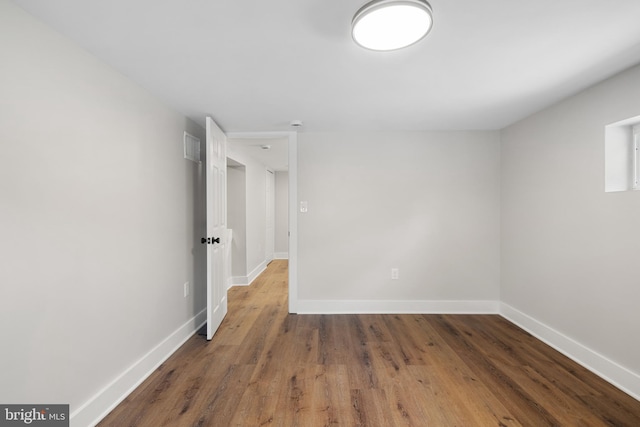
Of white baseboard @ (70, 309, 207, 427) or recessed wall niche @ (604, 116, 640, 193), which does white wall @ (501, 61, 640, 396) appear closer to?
recessed wall niche @ (604, 116, 640, 193)

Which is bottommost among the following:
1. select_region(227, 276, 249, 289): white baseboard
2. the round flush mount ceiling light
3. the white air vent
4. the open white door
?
select_region(227, 276, 249, 289): white baseboard

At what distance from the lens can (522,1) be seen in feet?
4.25

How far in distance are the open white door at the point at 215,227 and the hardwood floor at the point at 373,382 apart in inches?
9.9

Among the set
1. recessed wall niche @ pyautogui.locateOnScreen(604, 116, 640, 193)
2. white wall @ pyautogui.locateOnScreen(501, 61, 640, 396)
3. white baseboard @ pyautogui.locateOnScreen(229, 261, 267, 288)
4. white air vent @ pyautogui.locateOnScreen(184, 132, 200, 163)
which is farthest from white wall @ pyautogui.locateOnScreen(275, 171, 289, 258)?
recessed wall niche @ pyautogui.locateOnScreen(604, 116, 640, 193)

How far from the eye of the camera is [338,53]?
172 cm

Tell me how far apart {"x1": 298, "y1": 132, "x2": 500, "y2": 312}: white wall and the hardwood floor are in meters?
0.48

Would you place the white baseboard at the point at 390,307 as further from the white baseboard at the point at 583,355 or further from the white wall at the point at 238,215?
the white wall at the point at 238,215

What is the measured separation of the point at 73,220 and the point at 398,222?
2967 millimetres

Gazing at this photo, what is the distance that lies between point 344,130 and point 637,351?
9.90 ft

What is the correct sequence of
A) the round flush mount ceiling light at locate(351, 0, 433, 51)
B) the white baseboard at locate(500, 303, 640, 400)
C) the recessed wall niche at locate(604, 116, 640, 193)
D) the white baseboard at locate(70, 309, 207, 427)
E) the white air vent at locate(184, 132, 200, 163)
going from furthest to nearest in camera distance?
the white air vent at locate(184, 132, 200, 163)
the recessed wall niche at locate(604, 116, 640, 193)
the white baseboard at locate(500, 303, 640, 400)
the white baseboard at locate(70, 309, 207, 427)
the round flush mount ceiling light at locate(351, 0, 433, 51)

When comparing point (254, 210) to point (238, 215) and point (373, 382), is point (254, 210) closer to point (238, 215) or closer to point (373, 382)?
point (238, 215)

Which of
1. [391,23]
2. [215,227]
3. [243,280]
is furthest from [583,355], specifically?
[243,280]

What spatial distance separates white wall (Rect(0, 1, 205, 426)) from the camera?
1.30m

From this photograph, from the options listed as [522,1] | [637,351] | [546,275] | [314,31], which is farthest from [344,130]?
[637,351]
